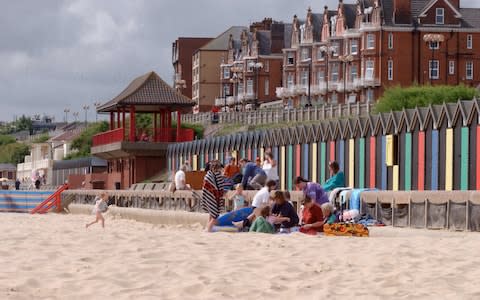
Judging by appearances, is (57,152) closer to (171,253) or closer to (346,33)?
(346,33)

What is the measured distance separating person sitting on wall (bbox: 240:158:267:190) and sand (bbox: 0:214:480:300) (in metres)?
8.10

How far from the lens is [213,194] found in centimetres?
2312

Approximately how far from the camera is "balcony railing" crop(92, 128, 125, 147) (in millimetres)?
62719

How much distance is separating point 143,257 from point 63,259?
1.02 meters

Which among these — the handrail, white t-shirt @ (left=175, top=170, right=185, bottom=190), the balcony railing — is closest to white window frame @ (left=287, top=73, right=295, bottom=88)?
the balcony railing

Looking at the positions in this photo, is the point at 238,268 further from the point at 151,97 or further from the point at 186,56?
the point at 186,56

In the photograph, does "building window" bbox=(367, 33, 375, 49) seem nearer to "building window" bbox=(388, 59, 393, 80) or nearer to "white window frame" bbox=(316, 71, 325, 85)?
"building window" bbox=(388, 59, 393, 80)

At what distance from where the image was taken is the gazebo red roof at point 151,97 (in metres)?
62.8

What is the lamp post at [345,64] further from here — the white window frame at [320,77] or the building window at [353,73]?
the white window frame at [320,77]

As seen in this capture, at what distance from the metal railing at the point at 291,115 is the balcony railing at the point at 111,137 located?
15.5 meters

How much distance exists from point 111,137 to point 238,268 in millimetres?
51706

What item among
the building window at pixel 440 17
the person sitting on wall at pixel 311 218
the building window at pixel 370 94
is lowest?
the person sitting on wall at pixel 311 218

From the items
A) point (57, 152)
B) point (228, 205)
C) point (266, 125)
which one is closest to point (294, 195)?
point (228, 205)

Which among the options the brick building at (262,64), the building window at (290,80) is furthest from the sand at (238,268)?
the brick building at (262,64)
